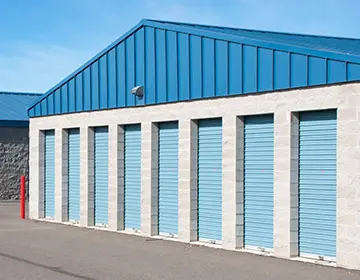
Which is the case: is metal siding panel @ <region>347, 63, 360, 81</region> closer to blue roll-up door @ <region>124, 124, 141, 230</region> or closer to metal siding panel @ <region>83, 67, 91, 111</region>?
blue roll-up door @ <region>124, 124, 141, 230</region>

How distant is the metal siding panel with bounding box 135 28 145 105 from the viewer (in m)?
16.2

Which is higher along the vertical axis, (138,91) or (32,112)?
(138,91)

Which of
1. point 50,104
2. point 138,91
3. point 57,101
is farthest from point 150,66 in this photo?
point 50,104

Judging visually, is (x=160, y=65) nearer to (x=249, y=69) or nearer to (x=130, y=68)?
(x=130, y=68)

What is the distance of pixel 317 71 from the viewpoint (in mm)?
11719

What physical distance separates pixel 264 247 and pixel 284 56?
12.5 feet

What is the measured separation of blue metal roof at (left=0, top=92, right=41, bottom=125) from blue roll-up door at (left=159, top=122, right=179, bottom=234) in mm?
14203

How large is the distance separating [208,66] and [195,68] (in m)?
0.46

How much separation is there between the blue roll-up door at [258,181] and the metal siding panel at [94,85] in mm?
5575

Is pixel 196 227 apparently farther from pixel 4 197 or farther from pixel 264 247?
pixel 4 197

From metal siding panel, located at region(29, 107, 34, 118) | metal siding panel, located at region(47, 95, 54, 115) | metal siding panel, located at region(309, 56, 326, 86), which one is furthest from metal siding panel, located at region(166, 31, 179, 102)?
metal siding panel, located at region(29, 107, 34, 118)

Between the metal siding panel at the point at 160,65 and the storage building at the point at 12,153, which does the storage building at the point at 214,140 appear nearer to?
the metal siding panel at the point at 160,65

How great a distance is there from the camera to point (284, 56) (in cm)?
1239


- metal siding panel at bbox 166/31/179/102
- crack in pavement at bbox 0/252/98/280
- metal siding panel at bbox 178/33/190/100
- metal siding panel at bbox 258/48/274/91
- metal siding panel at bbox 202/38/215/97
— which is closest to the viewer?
crack in pavement at bbox 0/252/98/280
